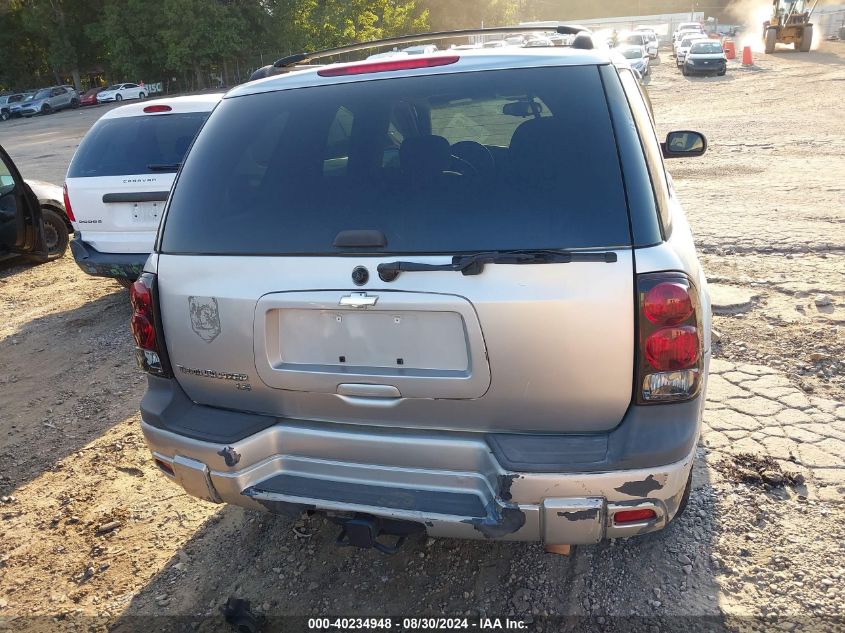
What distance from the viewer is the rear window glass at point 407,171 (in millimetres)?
2105

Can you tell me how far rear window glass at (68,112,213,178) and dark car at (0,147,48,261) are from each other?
69.5 inches

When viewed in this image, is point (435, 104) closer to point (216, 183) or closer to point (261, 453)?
point (216, 183)

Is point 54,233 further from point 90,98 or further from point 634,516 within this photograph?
point 90,98

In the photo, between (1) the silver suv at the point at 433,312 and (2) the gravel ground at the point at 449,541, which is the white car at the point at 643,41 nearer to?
(2) the gravel ground at the point at 449,541

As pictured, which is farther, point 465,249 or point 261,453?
point 261,453

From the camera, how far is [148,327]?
2.57 m

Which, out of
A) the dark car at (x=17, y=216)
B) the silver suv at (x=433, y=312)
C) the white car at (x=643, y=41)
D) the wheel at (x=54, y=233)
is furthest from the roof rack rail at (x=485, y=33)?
the white car at (x=643, y=41)

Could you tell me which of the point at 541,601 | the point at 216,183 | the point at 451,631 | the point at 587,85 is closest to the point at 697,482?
the point at 541,601

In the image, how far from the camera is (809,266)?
19.4 feet

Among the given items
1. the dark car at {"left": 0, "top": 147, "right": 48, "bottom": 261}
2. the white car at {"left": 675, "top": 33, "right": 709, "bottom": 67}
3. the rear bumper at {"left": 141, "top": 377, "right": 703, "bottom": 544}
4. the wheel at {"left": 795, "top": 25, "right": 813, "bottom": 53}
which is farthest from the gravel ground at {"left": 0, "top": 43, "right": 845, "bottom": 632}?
the wheel at {"left": 795, "top": 25, "right": 813, "bottom": 53}

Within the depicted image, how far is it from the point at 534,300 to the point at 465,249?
0.88ft

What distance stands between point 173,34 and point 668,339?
47378 mm

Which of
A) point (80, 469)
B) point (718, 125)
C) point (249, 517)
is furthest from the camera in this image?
point (718, 125)

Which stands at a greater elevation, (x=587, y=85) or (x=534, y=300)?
(x=587, y=85)
